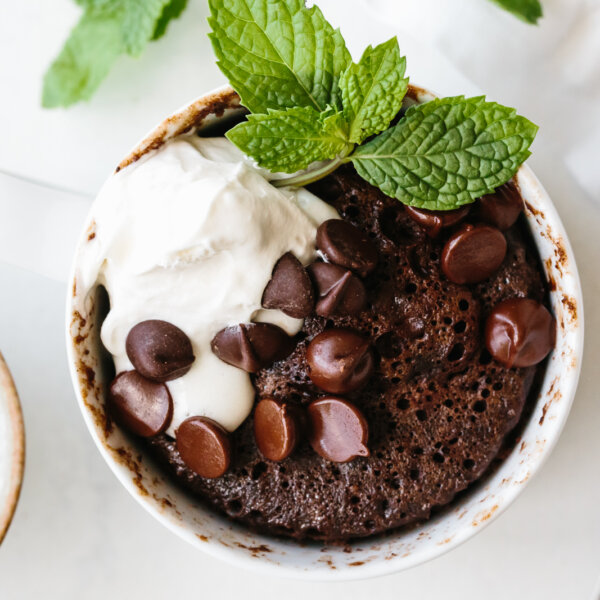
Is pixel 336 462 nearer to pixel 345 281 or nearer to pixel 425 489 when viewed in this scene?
pixel 425 489

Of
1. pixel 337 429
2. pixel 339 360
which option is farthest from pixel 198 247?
pixel 337 429

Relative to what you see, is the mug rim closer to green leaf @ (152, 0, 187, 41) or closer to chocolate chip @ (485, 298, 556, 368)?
chocolate chip @ (485, 298, 556, 368)

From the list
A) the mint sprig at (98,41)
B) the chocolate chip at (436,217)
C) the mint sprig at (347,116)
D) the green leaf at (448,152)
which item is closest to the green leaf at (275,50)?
the mint sprig at (347,116)

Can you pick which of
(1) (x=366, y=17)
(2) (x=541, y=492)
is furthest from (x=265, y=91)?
(2) (x=541, y=492)

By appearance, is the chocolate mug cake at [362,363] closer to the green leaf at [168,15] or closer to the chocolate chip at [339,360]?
the chocolate chip at [339,360]

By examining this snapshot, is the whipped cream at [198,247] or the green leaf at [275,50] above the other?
the green leaf at [275,50]

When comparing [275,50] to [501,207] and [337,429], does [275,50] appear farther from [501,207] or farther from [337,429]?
[337,429]

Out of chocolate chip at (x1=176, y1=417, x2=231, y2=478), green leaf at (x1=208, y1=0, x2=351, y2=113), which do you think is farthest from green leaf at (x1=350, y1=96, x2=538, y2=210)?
chocolate chip at (x1=176, y1=417, x2=231, y2=478)
